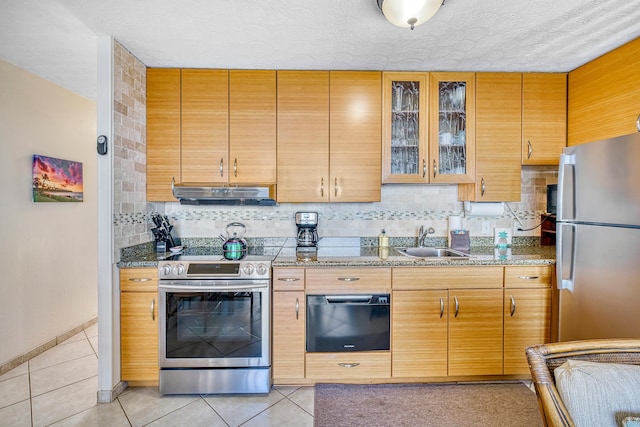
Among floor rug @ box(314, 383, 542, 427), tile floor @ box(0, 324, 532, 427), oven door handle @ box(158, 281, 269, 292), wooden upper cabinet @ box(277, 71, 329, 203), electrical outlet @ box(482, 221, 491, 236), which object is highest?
wooden upper cabinet @ box(277, 71, 329, 203)

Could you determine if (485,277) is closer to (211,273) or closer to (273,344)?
(273,344)

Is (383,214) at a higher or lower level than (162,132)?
lower

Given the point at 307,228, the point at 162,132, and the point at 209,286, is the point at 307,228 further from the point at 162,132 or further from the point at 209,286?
the point at 162,132

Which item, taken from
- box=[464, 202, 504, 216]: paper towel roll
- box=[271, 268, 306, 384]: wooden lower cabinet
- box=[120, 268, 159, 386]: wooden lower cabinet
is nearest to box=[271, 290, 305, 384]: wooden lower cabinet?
box=[271, 268, 306, 384]: wooden lower cabinet

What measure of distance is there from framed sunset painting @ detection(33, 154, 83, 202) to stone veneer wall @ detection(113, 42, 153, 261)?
38.9 inches

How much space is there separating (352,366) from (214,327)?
3.27ft

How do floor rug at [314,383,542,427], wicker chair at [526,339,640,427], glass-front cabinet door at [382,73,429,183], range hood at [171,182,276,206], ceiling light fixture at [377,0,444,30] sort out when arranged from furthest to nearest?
1. glass-front cabinet door at [382,73,429,183]
2. range hood at [171,182,276,206]
3. floor rug at [314,383,542,427]
4. ceiling light fixture at [377,0,444,30]
5. wicker chair at [526,339,640,427]

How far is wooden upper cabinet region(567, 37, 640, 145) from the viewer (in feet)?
Answer: 6.63

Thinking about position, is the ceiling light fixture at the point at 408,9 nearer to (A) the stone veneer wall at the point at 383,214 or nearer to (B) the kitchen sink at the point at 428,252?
(A) the stone veneer wall at the point at 383,214

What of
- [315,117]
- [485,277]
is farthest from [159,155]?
[485,277]

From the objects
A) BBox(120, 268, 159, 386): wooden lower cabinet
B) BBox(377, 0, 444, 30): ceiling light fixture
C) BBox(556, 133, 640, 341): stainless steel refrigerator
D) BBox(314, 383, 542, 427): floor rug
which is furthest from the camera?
BBox(120, 268, 159, 386): wooden lower cabinet

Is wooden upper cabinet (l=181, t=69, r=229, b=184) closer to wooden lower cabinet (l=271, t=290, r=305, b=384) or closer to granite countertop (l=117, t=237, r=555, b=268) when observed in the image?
granite countertop (l=117, t=237, r=555, b=268)

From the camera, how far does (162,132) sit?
2.46 meters

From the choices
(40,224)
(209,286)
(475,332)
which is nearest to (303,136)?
(209,286)
